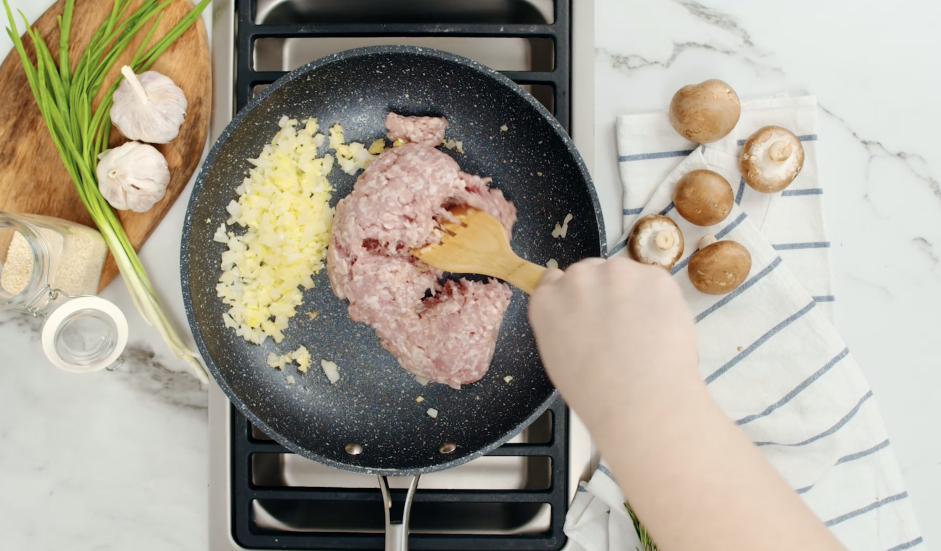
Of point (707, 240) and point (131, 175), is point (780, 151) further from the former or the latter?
point (131, 175)

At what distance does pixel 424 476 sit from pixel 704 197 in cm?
62

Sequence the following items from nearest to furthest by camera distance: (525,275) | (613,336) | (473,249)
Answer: (613,336)
(525,275)
(473,249)

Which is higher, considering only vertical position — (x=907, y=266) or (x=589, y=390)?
(x=907, y=266)

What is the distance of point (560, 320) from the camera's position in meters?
0.54

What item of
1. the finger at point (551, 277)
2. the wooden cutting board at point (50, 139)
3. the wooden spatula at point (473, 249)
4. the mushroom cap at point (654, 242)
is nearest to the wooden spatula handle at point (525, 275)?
the wooden spatula at point (473, 249)

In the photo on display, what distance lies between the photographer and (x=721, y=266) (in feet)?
2.93

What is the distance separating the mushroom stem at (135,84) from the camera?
85cm

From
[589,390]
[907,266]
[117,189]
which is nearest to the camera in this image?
[589,390]

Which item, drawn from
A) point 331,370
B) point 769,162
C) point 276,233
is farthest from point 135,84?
point 769,162

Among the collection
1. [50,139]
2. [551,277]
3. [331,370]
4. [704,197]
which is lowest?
[331,370]

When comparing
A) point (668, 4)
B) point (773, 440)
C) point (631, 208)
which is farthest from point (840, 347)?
point (668, 4)

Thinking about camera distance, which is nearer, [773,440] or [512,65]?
[773,440]

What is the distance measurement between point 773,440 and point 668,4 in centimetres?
71

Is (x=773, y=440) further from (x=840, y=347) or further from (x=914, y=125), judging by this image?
(x=914, y=125)
